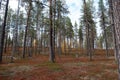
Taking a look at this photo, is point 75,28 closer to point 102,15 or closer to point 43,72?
point 102,15

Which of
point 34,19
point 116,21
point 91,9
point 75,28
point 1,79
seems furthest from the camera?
point 75,28

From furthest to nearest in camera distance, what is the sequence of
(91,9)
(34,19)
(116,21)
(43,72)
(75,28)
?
(75,28) < (34,19) < (91,9) < (43,72) < (116,21)

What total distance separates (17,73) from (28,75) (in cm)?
119

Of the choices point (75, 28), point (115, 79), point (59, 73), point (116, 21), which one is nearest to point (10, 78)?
point (59, 73)

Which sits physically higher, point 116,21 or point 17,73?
point 116,21

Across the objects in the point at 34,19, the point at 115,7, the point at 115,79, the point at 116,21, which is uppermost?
the point at 34,19

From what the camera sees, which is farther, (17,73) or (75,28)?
(75,28)

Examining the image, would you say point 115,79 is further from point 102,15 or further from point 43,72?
point 102,15

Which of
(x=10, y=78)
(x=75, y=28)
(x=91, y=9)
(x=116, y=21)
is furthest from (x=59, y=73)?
(x=75, y=28)

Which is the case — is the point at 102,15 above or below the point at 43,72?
above

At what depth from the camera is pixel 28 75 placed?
15.4m

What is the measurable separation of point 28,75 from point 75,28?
64886 mm

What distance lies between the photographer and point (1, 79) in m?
14.0

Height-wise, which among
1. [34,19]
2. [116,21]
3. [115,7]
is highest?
[34,19]
